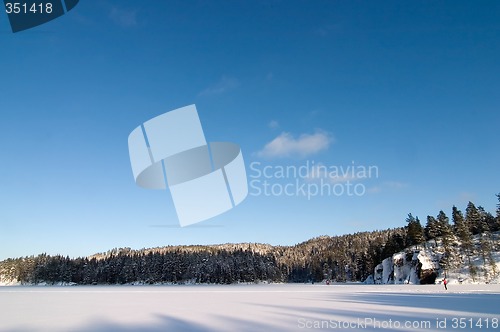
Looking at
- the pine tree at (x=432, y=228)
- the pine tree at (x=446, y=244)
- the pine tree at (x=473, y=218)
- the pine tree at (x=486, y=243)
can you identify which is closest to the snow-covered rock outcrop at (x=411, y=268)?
the pine tree at (x=446, y=244)

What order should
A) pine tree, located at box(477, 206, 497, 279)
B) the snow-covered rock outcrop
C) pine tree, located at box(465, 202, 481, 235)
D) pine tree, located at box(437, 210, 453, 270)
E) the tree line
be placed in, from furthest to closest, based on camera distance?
the tree line, pine tree, located at box(465, 202, 481, 235), the snow-covered rock outcrop, pine tree, located at box(437, 210, 453, 270), pine tree, located at box(477, 206, 497, 279)

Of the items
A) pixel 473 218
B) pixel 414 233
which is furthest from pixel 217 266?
pixel 473 218

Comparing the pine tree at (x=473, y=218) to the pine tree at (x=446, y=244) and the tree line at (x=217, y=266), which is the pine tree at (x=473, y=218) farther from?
the pine tree at (x=446, y=244)

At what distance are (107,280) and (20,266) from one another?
158ft

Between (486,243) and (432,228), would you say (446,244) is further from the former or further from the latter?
(432,228)

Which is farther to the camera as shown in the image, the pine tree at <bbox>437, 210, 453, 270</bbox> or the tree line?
the tree line

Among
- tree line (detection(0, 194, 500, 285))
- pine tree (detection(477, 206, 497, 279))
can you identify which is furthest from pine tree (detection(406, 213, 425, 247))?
pine tree (detection(477, 206, 497, 279))

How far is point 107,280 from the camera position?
127m

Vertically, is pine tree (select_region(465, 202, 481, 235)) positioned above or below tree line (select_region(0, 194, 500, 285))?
above

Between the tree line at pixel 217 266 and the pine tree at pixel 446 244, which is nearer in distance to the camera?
the pine tree at pixel 446 244

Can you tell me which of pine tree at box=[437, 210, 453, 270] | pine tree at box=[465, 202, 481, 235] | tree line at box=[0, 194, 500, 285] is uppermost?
pine tree at box=[465, 202, 481, 235]

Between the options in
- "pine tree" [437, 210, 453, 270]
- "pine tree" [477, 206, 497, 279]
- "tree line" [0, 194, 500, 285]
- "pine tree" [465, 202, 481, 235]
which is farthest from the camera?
"tree line" [0, 194, 500, 285]

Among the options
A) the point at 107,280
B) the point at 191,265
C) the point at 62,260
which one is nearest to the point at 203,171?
the point at 191,265

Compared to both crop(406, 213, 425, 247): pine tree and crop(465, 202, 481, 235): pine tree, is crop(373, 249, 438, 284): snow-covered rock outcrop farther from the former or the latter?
crop(465, 202, 481, 235): pine tree
